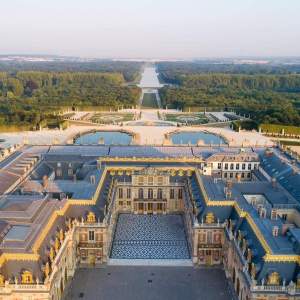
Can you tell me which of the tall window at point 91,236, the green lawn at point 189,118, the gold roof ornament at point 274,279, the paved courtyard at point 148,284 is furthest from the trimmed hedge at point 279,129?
the gold roof ornament at point 274,279

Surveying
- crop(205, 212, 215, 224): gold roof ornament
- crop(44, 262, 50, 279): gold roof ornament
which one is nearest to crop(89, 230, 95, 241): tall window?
crop(44, 262, 50, 279): gold roof ornament

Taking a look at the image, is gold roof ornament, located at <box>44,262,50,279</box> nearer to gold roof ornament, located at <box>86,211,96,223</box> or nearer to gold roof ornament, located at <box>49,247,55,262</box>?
gold roof ornament, located at <box>49,247,55,262</box>

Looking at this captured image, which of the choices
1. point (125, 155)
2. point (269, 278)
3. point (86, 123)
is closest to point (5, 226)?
point (269, 278)

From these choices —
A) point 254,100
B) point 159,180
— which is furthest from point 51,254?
point 254,100

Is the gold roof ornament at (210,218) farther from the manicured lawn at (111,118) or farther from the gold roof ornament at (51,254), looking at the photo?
the manicured lawn at (111,118)

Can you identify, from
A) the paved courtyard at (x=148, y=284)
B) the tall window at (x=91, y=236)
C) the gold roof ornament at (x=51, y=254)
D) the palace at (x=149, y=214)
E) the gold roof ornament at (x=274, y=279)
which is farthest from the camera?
the tall window at (x=91, y=236)

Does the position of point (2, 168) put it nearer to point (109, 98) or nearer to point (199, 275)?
point (199, 275)
